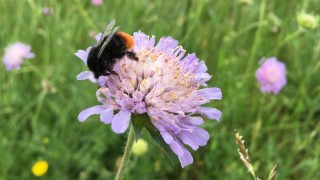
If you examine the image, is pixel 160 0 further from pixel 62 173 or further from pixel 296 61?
pixel 62 173

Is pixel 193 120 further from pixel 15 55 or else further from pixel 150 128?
pixel 15 55

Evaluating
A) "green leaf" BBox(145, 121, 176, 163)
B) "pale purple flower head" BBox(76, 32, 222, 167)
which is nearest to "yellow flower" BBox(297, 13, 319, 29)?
"pale purple flower head" BBox(76, 32, 222, 167)

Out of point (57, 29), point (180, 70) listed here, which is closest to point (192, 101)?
point (180, 70)

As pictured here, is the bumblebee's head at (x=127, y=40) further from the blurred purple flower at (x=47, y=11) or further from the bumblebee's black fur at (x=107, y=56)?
the blurred purple flower at (x=47, y=11)

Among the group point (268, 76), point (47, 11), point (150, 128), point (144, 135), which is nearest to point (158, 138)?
point (150, 128)

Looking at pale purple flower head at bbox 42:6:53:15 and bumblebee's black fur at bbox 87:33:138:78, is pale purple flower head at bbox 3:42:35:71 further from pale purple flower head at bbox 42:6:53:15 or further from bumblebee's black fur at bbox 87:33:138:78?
bumblebee's black fur at bbox 87:33:138:78

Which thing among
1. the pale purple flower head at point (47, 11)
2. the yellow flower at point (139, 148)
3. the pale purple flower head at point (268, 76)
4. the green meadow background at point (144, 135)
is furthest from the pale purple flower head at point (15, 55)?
the pale purple flower head at point (268, 76)
